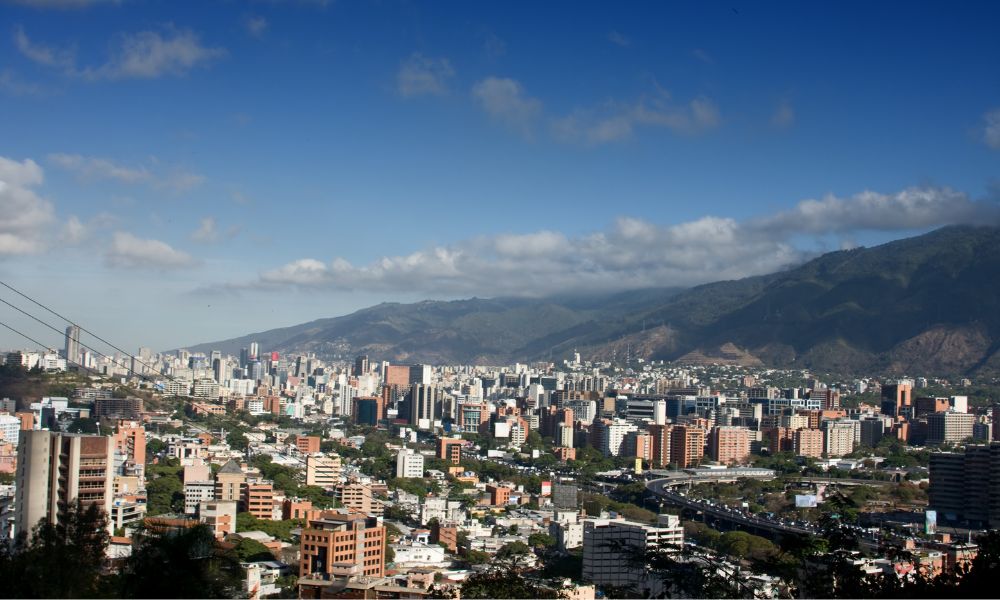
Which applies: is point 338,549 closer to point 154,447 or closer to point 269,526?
point 269,526

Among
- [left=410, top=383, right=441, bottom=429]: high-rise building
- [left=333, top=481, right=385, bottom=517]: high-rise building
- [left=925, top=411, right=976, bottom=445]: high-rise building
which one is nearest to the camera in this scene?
[left=333, top=481, right=385, bottom=517]: high-rise building

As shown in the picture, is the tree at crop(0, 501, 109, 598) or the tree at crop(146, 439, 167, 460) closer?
the tree at crop(0, 501, 109, 598)

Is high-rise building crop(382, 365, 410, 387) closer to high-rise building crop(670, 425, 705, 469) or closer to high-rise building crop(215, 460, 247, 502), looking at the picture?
high-rise building crop(670, 425, 705, 469)

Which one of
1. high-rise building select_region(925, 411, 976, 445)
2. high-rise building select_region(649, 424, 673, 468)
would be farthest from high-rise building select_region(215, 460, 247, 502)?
high-rise building select_region(925, 411, 976, 445)

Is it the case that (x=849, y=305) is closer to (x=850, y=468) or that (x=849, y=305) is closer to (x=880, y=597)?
(x=850, y=468)

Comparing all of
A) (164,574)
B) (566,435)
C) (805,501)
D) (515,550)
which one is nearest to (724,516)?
(805,501)

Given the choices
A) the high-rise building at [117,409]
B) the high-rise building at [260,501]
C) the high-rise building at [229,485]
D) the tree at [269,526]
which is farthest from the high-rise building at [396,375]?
the tree at [269,526]
